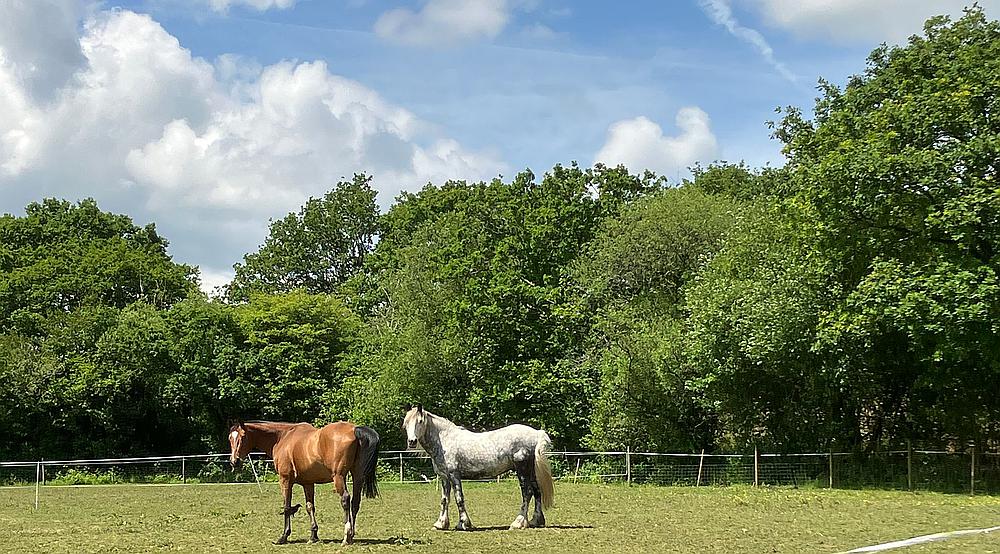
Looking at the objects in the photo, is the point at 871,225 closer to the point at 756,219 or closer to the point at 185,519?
the point at 756,219

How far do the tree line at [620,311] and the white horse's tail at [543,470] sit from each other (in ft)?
30.2

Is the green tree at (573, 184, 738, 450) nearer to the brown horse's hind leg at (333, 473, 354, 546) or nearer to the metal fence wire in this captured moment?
the metal fence wire

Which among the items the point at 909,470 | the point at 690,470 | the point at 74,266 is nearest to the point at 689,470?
the point at 690,470

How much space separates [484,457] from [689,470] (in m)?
14.8

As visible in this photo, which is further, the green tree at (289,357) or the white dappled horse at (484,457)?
the green tree at (289,357)

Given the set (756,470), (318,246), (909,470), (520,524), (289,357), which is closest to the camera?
(520,524)

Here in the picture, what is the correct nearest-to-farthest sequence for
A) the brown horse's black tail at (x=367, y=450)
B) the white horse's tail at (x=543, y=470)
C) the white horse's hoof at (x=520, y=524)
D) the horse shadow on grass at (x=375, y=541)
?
the horse shadow on grass at (x=375, y=541)
the brown horse's black tail at (x=367, y=450)
the white horse's hoof at (x=520, y=524)
the white horse's tail at (x=543, y=470)

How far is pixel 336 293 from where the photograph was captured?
50375 millimetres

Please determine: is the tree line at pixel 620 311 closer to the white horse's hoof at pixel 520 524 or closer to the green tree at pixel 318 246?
the green tree at pixel 318 246

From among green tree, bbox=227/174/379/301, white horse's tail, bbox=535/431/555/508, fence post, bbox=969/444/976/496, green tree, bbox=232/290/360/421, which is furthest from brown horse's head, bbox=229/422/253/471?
green tree, bbox=227/174/379/301

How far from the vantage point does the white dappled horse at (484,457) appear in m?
14.3

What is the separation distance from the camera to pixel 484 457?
1440cm

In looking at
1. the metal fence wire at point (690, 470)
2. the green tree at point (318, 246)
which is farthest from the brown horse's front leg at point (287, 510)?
the green tree at point (318, 246)

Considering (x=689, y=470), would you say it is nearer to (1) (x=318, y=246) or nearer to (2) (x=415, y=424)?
(2) (x=415, y=424)
